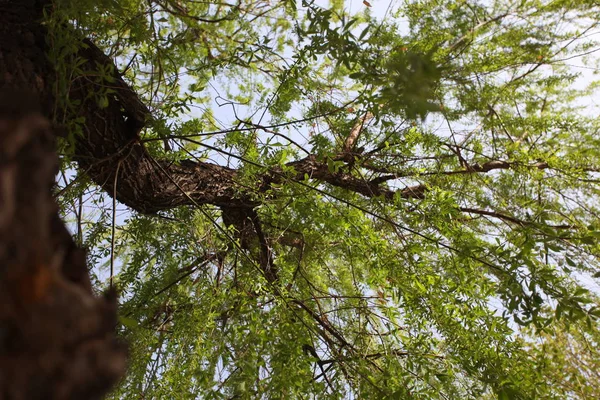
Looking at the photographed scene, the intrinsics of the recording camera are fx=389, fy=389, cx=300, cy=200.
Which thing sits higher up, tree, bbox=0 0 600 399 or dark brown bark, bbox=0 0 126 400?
tree, bbox=0 0 600 399

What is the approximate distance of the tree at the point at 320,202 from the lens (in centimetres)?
96

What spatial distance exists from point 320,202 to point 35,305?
52.0 inches

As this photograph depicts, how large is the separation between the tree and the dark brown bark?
1.29 ft

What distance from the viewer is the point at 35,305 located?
11.2 inches

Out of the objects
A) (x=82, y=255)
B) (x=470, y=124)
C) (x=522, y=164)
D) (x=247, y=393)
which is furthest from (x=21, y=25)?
(x=470, y=124)

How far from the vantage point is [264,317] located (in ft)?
4.36

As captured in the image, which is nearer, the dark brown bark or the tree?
the dark brown bark

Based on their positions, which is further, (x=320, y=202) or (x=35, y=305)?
(x=320, y=202)

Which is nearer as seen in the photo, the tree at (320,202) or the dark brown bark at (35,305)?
the dark brown bark at (35,305)

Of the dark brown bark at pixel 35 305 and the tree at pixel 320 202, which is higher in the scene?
the tree at pixel 320 202

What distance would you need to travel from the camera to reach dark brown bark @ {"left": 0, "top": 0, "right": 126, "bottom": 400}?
0.90ft

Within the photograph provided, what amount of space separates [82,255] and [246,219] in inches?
66.6

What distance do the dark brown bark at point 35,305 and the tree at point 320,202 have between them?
1.29 ft

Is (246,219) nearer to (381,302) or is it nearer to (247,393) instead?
(381,302)
